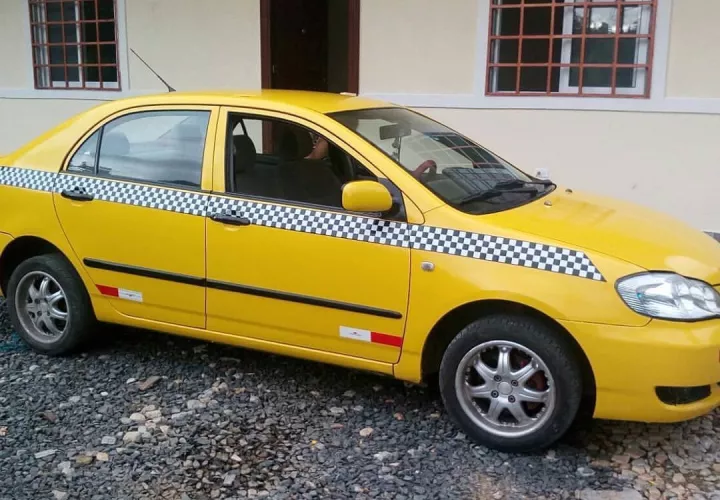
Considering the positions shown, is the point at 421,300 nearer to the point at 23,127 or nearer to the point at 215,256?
the point at 215,256

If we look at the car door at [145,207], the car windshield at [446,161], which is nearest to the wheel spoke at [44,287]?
the car door at [145,207]

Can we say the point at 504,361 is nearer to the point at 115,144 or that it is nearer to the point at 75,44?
the point at 115,144

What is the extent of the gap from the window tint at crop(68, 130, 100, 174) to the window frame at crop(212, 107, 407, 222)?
32.9 inches

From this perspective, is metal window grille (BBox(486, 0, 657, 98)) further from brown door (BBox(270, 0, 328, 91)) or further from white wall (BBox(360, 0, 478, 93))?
brown door (BBox(270, 0, 328, 91))

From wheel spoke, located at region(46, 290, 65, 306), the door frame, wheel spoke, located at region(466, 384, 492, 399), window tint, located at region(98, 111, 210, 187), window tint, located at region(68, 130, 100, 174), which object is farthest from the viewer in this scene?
the door frame

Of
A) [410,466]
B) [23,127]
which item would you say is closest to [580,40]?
[410,466]

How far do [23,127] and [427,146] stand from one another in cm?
753

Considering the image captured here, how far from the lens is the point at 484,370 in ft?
11.3

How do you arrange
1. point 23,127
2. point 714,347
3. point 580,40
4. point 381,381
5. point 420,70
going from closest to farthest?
point 714,347 < point 381,381 < point 580,40 < point 420,70 < point 23,127

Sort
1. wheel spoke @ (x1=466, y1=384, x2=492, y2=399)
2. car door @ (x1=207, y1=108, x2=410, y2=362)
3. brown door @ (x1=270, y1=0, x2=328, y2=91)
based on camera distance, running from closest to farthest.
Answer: wheel spoke @ (x1=466, y1=384, x2=492, y2=399) → car door @ (x1=207, y1=108, x2=410, y2=362) → brown door @ (x1=270, y1=0, x2=328, y2=91)

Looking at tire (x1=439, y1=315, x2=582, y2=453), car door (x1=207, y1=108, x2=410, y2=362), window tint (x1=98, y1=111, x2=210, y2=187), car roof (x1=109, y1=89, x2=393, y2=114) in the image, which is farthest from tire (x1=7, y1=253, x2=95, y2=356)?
tire (x1=439, y1=315, x2=582, y2=453)

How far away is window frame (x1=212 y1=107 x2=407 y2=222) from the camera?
3.59 metres

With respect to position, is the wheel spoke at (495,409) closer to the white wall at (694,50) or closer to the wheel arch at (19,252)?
the wheel arch at (19,252)

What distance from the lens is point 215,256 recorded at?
155 inches
